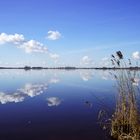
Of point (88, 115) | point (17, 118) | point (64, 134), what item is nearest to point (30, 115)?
point (17, 118)

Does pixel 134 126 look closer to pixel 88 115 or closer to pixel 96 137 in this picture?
pixel 96 137

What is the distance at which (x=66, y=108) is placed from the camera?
15211mm

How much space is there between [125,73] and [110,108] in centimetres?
470

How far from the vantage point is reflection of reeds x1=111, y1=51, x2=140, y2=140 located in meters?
9.32

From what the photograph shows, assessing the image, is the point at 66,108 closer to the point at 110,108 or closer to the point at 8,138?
the point at 110,108

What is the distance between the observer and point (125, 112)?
393 inches

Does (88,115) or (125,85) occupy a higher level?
(125,85)

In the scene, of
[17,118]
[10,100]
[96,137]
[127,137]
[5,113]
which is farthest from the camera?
[10,100]

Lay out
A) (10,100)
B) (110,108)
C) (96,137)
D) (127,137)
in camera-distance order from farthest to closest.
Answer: (10,100)
(110,108)
(96,137)
(127,137)

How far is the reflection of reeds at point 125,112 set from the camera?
9.32m

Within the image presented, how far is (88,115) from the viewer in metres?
13.3

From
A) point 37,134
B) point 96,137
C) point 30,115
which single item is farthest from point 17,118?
point 96,137

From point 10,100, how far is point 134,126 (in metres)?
10.7

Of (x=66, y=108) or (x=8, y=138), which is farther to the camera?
(x=66, y=108)
